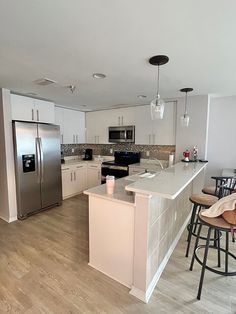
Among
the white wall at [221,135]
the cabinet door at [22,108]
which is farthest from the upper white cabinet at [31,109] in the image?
the white wall at [221,135]

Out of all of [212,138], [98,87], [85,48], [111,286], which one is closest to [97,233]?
[111,286]

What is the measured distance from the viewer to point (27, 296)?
1.68 m

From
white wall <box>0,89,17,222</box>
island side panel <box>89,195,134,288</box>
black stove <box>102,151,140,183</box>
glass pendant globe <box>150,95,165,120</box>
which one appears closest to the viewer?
island side panel <box>89,195,134,288</box>

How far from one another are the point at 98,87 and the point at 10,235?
274cm

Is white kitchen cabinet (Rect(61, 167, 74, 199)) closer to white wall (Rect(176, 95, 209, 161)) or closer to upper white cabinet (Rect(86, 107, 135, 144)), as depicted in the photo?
upper white cabinet (Rect(86, 107, 135, 144))

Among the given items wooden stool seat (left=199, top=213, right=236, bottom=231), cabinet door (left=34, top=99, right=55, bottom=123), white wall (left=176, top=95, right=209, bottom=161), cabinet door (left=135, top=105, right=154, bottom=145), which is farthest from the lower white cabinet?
wooden stool seat (left=199, top=213, right=236, bottom=231)

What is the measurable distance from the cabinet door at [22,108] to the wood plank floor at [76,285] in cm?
207

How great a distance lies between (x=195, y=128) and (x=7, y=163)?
3625mm

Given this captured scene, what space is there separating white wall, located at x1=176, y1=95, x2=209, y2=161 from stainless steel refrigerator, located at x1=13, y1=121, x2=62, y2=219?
2644mm

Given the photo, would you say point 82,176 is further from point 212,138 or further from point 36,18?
point 36,18

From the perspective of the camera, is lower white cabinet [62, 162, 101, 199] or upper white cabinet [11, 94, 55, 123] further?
lower white cabinet [62, 162, 101, 199]

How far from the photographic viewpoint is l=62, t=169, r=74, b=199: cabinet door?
4234mm

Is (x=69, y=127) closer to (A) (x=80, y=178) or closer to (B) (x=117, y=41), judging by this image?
(A) (x=80, y=178)

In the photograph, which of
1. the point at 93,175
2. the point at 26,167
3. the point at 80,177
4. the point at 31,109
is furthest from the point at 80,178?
the point at 31,109
